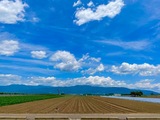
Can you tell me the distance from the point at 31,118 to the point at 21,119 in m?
0.85

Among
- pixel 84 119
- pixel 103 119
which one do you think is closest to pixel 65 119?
pixel 84 119

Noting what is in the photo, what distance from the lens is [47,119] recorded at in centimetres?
2611

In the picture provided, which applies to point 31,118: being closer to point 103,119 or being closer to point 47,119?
point 47,119

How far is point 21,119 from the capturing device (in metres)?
25.1

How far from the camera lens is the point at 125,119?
24766mm

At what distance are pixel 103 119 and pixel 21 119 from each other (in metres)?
6.95

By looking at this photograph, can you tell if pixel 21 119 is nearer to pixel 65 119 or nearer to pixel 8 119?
pixel 8 119

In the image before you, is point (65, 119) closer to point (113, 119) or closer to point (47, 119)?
point (47, 119)

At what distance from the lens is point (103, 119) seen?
26.2m

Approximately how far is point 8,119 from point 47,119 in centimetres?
344

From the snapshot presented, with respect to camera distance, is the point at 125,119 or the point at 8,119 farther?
the point at 8,119

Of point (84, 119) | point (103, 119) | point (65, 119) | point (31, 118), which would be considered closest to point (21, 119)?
point (31, 118)

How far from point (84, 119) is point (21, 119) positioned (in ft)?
17.1

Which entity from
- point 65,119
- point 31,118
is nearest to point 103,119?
point 65,119
